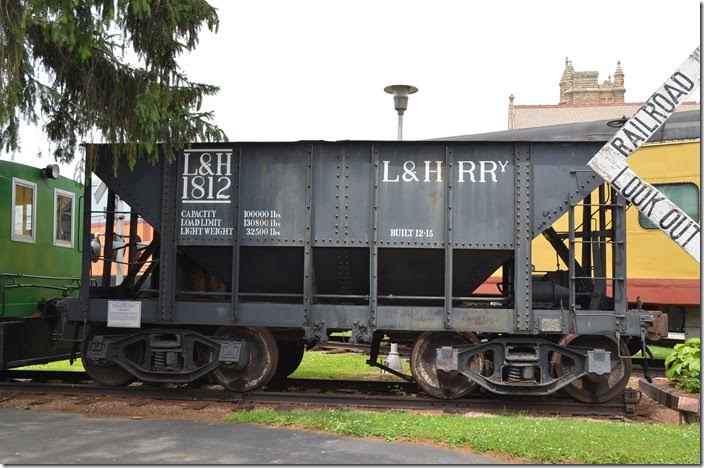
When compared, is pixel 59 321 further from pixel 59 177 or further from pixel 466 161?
pixel 466 161

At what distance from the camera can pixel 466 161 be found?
8.51 meters

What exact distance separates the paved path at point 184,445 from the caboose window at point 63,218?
4100 millimetres

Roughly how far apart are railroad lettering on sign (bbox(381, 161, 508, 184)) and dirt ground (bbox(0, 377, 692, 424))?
2.88 metres

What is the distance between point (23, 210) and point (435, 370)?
254 inches

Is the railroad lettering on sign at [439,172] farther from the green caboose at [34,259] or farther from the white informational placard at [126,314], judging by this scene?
the green caboose at [34,259]

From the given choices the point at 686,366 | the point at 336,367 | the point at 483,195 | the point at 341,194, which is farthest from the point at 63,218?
the point at 686,366

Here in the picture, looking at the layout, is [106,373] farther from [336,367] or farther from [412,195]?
[412,195]

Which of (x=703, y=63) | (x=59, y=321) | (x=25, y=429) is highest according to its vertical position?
(x=703, y=63)

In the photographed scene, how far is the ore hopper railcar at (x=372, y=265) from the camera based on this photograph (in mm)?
8281

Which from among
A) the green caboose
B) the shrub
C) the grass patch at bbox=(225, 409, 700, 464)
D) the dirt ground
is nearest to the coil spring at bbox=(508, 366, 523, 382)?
the dirt ground

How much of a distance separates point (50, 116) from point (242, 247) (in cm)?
274

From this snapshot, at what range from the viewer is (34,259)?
10.2 meters

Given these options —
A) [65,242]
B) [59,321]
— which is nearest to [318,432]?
[59,321]

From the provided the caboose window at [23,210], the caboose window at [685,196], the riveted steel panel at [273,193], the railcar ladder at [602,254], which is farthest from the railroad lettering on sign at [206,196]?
the caboose window at [685,196]
